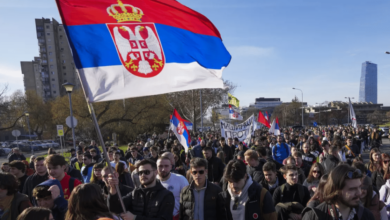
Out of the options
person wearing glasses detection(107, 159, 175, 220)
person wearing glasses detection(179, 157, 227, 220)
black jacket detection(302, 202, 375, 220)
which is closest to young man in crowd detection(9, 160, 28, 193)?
person wearing glasses detection(107, 159, 175, 220)

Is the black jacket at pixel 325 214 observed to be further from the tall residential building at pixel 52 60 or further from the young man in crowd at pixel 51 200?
the tall residential building at pixel 52 60

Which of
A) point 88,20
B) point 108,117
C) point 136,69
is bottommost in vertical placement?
point 108,117

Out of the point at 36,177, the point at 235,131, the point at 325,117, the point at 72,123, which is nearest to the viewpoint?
the point at 36,177

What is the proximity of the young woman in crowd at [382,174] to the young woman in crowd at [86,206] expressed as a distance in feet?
15.6

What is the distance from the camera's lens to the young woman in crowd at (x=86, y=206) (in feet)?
7.61

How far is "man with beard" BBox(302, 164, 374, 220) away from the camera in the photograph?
2.20 metres

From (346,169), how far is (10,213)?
3612 mm

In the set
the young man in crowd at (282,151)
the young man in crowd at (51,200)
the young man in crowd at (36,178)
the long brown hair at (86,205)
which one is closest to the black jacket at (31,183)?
the young man in crowd at (36,178)

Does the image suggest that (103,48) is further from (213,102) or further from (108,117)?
(108,117)

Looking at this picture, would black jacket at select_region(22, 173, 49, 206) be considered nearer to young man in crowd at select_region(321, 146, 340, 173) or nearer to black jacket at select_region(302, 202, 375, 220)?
black jacket at select_region(302, 202, 375, 220)

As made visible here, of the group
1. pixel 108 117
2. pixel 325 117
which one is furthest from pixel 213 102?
pixel 325 117

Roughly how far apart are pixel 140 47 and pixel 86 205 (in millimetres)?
1979

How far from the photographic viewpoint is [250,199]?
10.0 ft

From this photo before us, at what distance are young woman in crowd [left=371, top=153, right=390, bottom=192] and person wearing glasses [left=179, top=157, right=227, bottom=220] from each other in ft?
10.9
